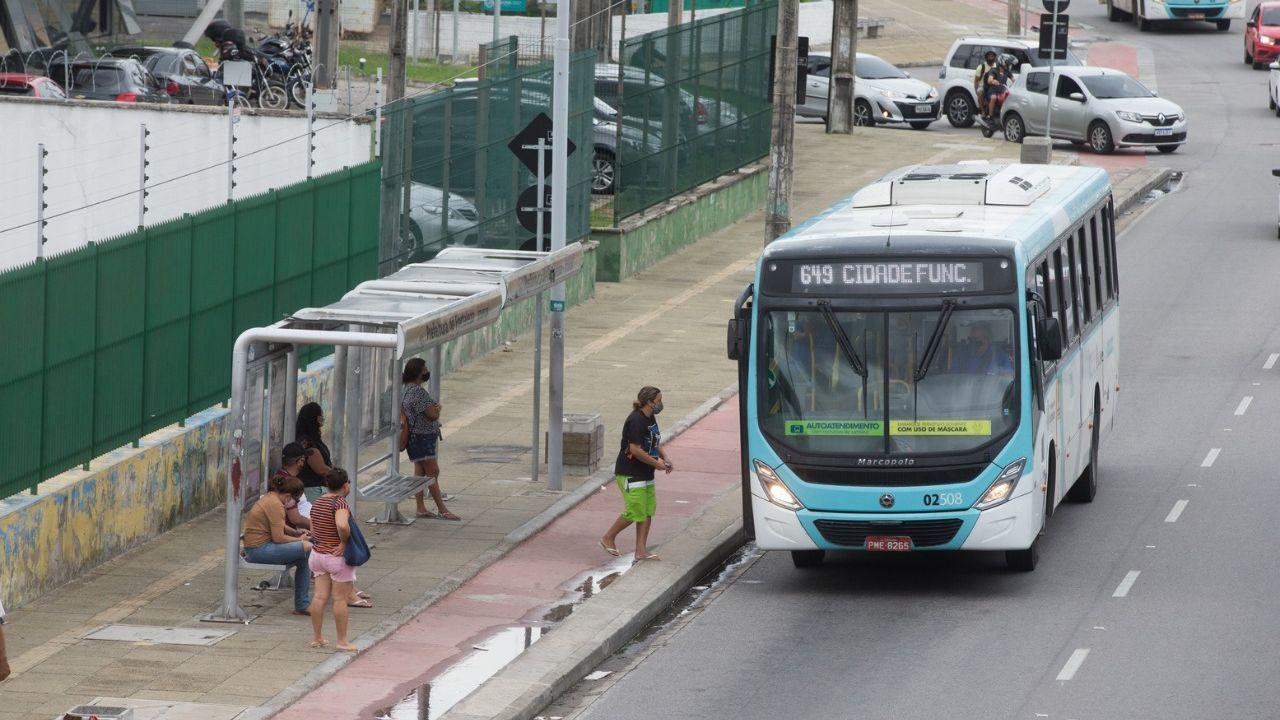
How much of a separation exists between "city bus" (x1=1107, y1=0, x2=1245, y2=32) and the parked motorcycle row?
28.6 metres

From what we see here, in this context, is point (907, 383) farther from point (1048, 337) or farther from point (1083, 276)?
point (1083, 276)

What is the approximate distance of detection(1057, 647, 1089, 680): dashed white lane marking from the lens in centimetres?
1396

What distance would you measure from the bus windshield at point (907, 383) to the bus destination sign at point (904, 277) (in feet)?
0.56

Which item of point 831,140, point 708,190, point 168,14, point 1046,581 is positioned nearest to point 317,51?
point 708,190

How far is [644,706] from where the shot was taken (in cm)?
1344

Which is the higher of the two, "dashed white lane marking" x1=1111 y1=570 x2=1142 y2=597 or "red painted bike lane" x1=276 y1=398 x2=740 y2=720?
"dashed white lane marking" x1=1111 y1=570 x2=1142 y2=597

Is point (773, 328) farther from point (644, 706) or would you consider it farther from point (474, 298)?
point (644, 706)

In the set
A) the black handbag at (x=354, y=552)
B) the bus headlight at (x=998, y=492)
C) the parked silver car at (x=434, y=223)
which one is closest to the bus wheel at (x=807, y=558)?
the bus headlight at (x=998, y=492)

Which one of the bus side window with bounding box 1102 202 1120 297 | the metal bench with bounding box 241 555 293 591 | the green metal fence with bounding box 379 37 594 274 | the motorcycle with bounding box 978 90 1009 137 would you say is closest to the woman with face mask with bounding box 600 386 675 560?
the metal bench with bounding box 241 555 293 591

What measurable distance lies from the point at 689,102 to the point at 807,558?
58.3 feet

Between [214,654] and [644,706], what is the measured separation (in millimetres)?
2966

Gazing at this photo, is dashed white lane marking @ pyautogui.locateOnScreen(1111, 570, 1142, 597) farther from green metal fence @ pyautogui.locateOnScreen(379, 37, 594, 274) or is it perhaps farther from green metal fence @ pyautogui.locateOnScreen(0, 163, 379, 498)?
green metal fence @ pyautogui.locateOnScreen(379, 37, 594, 274)

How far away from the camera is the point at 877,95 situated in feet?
149

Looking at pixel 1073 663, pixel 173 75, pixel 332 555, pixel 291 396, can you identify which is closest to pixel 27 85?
pixel 173 75
